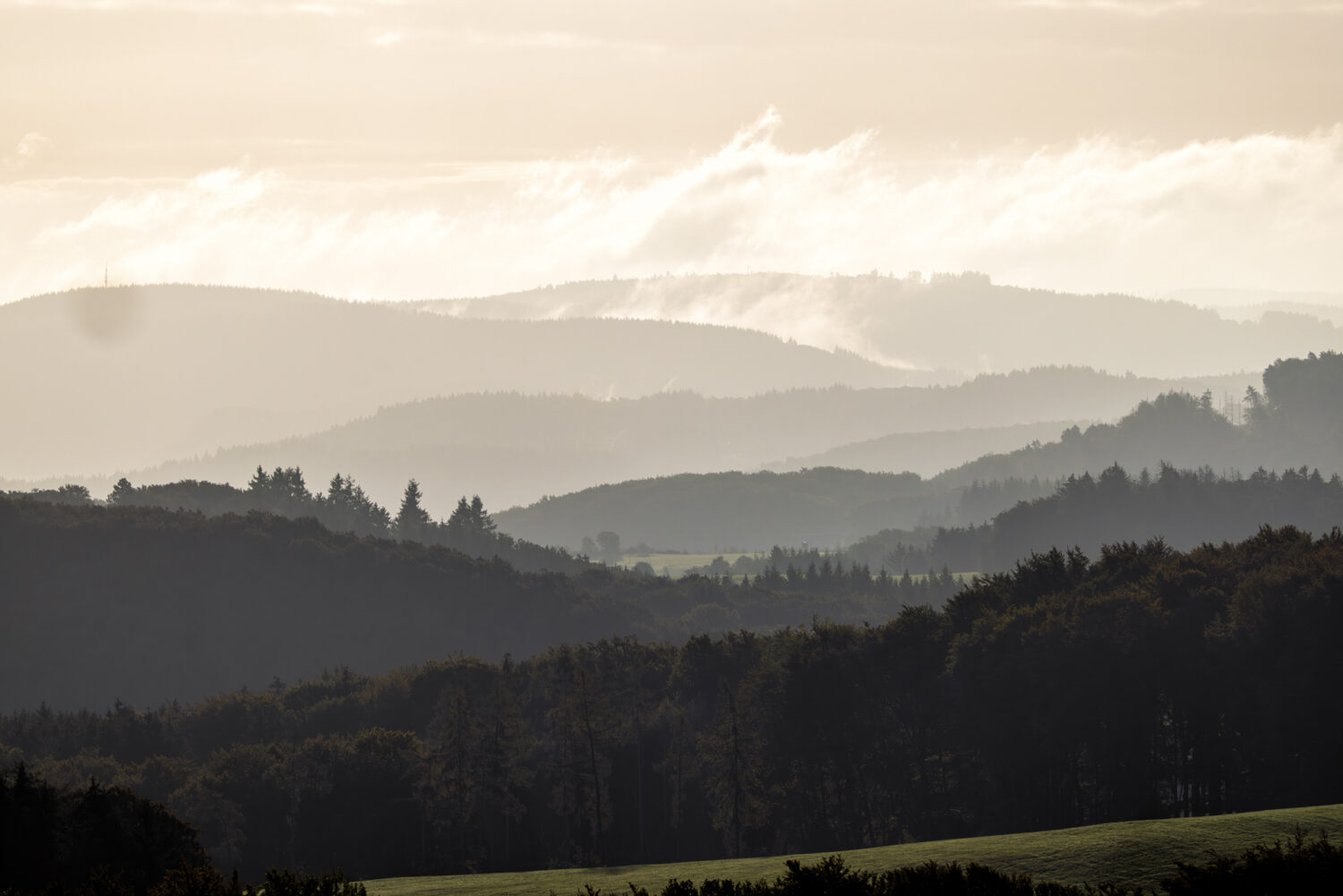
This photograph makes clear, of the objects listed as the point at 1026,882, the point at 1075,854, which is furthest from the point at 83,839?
the point at 1026,882

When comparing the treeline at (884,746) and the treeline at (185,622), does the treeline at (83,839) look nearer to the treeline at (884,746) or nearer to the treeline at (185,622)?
the treeline at (884,746)

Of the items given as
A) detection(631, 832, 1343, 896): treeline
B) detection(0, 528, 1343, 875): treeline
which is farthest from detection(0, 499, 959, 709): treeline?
detection(631, 832, 1343, 896): treeline

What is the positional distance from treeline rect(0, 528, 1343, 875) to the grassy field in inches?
930

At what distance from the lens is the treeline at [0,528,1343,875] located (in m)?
82.1

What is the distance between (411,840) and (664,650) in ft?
115

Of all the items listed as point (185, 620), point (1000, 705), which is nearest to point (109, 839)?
point (1000, 705)

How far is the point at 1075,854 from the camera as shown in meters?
50.5

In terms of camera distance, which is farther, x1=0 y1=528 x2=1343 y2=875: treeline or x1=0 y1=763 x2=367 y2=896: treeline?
x1=0 y1=528 x2=1343 y2=875: treeline

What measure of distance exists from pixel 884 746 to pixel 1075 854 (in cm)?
4124

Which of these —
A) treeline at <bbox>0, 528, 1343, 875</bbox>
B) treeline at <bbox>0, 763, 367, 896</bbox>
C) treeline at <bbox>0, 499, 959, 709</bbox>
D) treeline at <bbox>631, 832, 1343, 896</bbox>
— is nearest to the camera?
treeline at <bbox>631, 832, 1343, 896</bbox>

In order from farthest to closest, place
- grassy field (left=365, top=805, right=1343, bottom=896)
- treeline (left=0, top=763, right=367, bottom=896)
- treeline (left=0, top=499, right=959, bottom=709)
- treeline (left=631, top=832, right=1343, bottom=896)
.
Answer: treeline (left=0, top=499, right=959, bottom=709) → treeline (left=0, top=763, right=367, bottom=896) → grassy field (left=365, top=805, right=1343, bottom=896) → treeline (left=631, top=832, right=1343, bottom=896)

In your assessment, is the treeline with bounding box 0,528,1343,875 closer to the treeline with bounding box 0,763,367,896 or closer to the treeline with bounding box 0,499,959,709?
the treeline with bounding box 0,763,367,896

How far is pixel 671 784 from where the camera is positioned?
3755 inches

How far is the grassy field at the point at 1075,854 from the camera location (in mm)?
48500
